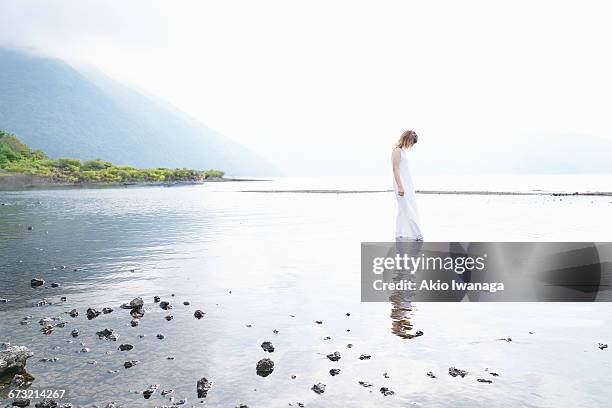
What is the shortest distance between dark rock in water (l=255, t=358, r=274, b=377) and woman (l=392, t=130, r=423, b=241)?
40.6ft

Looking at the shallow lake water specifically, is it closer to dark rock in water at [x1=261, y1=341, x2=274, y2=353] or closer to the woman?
dark rock in water at [x1=261, y1=341, x2=274, y2=353]

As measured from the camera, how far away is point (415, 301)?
14.3 m

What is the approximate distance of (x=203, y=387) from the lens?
29.0 feet

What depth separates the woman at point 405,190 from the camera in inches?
808

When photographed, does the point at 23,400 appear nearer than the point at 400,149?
Yes

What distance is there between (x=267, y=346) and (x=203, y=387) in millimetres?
2184

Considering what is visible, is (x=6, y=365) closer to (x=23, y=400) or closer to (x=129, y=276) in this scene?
(x=23, y=400)

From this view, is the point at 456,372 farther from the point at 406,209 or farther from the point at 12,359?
the point at 406,209

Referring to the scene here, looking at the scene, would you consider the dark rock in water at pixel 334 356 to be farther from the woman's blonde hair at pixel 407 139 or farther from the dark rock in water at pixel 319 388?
the woman's blonde hair at pixel 407 139

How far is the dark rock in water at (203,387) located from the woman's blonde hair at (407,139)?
14048 mm

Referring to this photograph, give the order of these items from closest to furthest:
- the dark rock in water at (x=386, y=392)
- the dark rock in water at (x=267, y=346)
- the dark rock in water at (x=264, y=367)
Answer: the dark rock in water at (x=386, y=392) → the dark rock in water at (x=264, y=367) → the dark rock in water at (x=267, y=346)

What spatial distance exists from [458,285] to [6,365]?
1291cm

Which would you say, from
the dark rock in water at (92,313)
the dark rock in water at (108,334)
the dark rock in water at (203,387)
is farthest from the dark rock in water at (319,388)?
the dark rock in water at (92,313)

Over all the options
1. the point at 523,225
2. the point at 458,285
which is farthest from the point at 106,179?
the point at 458,285
